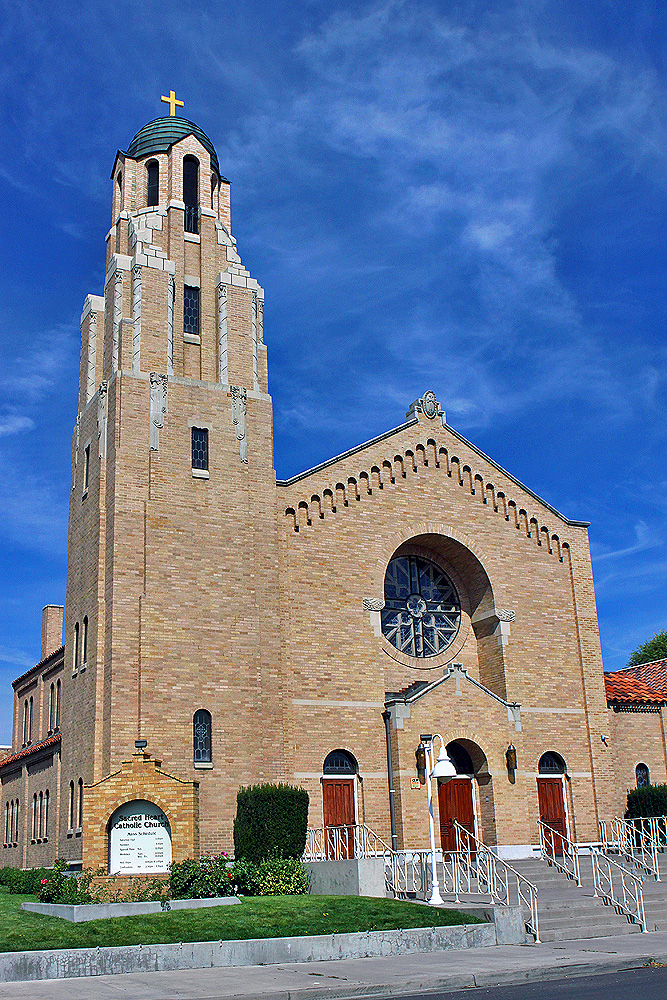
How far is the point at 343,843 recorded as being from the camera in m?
26.4

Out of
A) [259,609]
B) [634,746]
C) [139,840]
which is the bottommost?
[139,840]

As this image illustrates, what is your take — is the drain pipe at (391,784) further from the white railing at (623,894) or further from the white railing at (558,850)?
the white railing at (623,894)

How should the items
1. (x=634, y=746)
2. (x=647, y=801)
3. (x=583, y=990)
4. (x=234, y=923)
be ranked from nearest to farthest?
1. (x=583, y=990)
2. (x=234, y=923)
3. (x=647, y=801)
4. (x=634, y=746)

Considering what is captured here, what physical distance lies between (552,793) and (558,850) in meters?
1.70

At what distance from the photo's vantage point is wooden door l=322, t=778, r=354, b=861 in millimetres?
26219

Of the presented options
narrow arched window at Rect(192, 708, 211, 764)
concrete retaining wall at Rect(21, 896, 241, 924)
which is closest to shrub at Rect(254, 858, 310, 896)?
concrete retaining wall at Rect(21, 896, 241, 924)

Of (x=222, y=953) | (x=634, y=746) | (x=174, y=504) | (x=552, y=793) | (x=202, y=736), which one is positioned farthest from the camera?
(x=634, y=746)

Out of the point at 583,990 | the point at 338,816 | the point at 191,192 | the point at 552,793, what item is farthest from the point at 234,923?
the point at 191,192

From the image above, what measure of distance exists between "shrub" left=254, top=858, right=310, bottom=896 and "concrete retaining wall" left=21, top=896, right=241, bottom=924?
156 cm

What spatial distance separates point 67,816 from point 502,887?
11.7m

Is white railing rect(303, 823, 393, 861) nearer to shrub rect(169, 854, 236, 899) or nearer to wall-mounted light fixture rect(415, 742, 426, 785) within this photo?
wall-mounted light fixture rect(415, 742, 426, 785)

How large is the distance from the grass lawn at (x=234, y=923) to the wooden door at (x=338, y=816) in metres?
5.61

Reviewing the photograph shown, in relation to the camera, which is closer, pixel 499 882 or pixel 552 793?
pixel 499 882

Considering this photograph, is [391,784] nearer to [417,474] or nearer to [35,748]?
[417,474]
